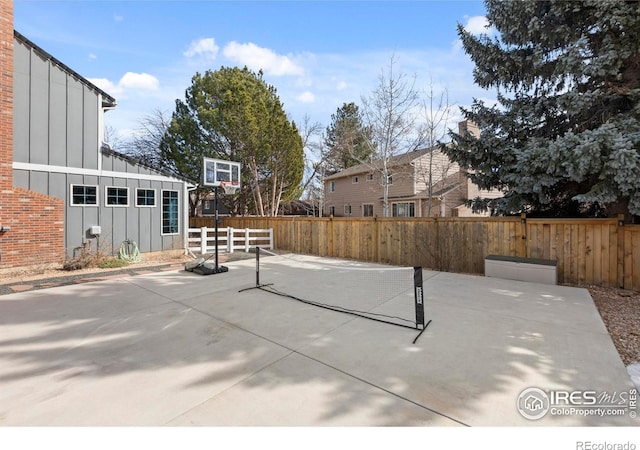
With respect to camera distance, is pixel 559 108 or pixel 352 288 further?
pixel 559 108

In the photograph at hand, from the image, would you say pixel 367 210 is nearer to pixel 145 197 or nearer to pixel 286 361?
pixel 145 197

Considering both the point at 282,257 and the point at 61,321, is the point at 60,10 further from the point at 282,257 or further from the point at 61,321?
the point at 282,257

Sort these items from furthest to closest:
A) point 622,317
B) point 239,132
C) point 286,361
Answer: point 239,132, point 622,317, point 286,361

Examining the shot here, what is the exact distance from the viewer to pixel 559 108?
678 cm

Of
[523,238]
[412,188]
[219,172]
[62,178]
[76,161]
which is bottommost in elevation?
[523,238]

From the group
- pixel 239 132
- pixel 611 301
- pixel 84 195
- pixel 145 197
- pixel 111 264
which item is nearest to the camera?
pixel 611 301

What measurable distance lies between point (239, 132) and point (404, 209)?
35.4ft

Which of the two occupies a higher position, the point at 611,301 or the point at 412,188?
the point at 412,188

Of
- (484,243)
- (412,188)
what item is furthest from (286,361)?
(412,188)

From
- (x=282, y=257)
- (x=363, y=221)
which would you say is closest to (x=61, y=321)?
(x=282, y=257)

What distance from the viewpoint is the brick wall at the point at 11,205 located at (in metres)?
7.42

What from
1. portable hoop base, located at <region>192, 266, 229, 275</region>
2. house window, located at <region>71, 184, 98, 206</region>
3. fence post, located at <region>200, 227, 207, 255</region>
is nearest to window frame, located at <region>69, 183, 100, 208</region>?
house window, located at <region>71, 184, 98, 206</region>

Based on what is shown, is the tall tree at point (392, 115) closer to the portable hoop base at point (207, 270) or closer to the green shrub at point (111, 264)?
the portable hoop base at point (207, 270)

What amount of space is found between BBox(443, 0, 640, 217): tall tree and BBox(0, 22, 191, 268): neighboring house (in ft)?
33.1
